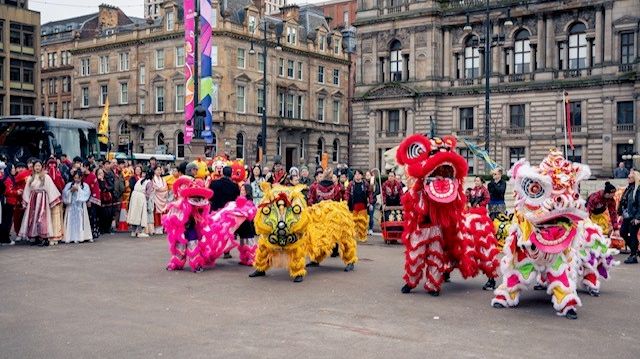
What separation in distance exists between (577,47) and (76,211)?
133 feet

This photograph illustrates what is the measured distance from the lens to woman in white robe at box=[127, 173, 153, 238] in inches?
758

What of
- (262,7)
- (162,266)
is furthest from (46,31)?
(162,266)

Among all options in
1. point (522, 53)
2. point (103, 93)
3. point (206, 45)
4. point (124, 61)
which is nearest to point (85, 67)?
point (103, 93)

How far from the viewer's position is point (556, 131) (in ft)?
161

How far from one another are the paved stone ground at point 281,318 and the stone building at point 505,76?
1468 inches

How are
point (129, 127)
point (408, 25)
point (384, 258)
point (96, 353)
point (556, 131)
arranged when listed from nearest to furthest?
point (96, 353) → point (384, 258) → point (556, 131) → point (408, 25) → point (129, 127)

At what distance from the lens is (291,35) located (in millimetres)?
67125

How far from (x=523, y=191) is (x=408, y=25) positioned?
46.5m

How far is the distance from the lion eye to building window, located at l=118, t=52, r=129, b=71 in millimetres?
60140

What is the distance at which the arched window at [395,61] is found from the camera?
182ft

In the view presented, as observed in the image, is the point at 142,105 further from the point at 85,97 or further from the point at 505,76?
the point at 505,76

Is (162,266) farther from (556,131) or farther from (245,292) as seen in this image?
(556,131)

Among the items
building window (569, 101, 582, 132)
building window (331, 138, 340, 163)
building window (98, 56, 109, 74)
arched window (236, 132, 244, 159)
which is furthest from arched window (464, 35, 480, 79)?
building window (98, 56, 109, 74)

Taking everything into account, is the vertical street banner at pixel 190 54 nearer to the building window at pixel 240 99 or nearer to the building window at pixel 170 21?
the building window at pixel 240 99
